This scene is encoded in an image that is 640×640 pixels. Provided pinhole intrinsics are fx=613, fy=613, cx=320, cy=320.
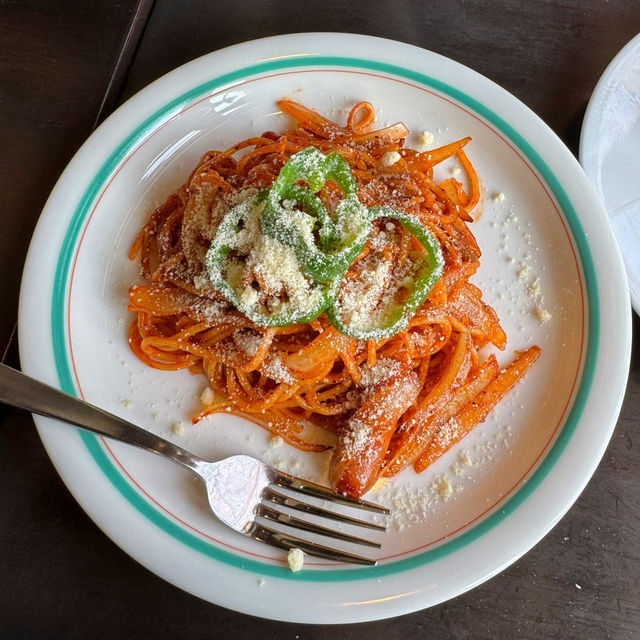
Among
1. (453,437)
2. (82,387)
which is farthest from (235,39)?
(453,437)

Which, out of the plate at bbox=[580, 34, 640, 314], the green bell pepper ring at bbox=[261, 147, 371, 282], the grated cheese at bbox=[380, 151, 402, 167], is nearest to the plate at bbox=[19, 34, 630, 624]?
the grated cheese at bbox=[380, 151, 402, 167]

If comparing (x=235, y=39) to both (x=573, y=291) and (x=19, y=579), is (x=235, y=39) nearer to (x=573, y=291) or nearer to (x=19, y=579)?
(x=573, y=291)

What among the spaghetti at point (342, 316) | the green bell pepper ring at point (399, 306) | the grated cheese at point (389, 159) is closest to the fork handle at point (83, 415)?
the spaghetti at point (342, 316)

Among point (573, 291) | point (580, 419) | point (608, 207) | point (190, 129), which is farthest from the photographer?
point (608, 207)

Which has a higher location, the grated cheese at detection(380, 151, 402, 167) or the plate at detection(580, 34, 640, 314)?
the plate at detection(580, 34, 640, 314)

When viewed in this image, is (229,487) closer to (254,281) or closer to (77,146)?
(254,281)

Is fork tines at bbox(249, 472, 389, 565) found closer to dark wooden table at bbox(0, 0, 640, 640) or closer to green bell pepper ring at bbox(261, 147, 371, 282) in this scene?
dark wooden table at bbox(0, 0, 640, 640)
